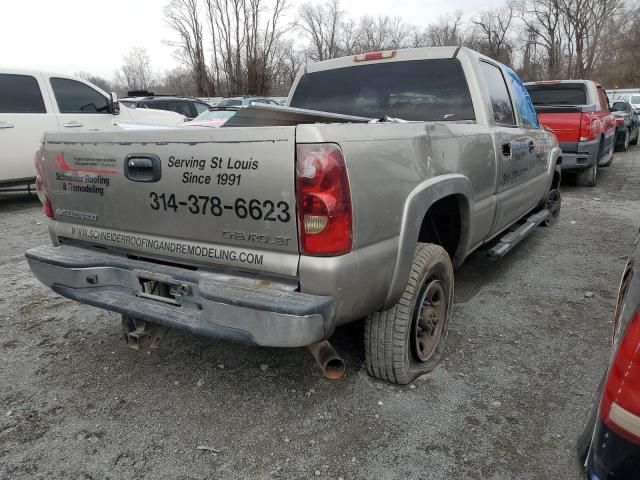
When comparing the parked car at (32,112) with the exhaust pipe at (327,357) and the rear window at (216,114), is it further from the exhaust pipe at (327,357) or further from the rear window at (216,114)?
the exhaust pipe at (327,357)

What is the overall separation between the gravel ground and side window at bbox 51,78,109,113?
5050mm

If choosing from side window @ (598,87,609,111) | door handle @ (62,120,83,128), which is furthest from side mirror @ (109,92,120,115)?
side window @ (598,87,609,111)

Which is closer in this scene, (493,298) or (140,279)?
(140,279)

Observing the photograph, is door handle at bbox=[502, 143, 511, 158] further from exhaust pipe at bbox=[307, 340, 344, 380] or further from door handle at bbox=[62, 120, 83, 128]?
door handle at bbox=[62, 120, 83, 128]

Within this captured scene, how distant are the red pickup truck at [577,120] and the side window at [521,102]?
354cm

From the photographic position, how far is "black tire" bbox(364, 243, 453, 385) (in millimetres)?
2527

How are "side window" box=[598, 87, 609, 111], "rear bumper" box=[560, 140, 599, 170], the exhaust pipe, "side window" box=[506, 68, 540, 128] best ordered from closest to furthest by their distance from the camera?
the exhaust pipe < "side window" box=[506, 68, 540, 128] < "rear bumper" box=[560, 140, 599, 170] < "side window" box=[598, 87, 609, 111]

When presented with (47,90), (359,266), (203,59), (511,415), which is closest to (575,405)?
(511,415)

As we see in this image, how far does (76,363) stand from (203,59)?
3096 cm

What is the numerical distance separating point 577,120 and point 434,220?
5.93 metres

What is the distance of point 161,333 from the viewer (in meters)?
2.73

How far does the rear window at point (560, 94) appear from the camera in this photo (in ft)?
28.7

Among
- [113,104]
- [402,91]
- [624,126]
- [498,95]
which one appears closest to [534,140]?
[498,95]

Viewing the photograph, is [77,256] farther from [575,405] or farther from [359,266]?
[575,405]
